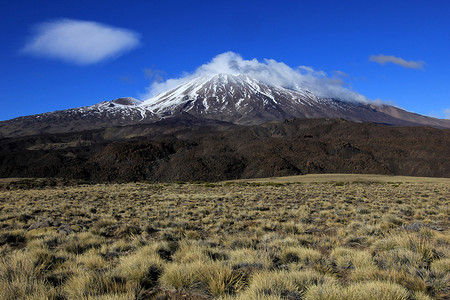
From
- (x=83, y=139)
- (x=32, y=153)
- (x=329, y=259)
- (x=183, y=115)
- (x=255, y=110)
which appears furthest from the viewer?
(x=255, y=110)

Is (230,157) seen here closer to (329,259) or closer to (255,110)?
(329,259)

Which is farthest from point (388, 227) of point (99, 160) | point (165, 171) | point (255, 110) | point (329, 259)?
point (255, 110)

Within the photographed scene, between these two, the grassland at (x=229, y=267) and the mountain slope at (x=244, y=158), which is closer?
the grassland at (x=229, y=267)

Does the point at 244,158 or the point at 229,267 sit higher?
the point at 244,158

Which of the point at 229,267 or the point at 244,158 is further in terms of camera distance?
the point at 244,158

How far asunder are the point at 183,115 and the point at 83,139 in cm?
6978

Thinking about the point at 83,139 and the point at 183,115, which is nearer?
the point at 83,139

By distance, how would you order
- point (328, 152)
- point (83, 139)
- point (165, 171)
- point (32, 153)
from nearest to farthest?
point (165, 171), point (328, 152), point (32, 153), point (83, 139)

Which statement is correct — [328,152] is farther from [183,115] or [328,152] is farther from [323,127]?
[183,115]

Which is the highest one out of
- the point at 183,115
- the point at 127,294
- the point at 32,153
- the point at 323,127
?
the point at 183,115

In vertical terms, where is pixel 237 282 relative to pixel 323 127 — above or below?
below

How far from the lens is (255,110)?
18712 cm

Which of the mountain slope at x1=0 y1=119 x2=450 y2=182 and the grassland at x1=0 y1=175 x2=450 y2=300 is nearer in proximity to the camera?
the grassland at x1=0 y1=175 x2=450 y2=300

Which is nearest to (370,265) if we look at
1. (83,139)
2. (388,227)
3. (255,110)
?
(388,227)
